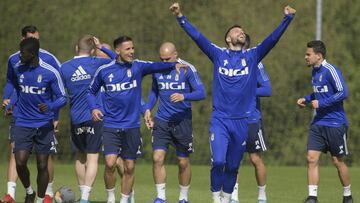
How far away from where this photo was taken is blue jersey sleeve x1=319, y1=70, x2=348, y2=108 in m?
14.7

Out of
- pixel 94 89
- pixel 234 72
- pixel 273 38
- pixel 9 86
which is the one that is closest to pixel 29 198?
pixel 9 86

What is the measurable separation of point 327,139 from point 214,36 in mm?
8655

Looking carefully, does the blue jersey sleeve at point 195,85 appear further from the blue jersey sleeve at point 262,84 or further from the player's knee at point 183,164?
the player's knee at point 183,164

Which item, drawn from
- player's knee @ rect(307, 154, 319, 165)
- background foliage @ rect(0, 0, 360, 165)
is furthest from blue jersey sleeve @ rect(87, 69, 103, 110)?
background foliage @ rect(0, 0, 360, 165)

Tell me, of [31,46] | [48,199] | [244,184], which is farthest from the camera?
[244,184]

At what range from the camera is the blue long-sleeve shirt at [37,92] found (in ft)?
44.9

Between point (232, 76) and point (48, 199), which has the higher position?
point (232, 76)

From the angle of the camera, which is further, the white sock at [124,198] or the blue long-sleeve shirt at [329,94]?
the blue long-sleeve shirt at [329,94]

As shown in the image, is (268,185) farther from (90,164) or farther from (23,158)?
(23,158)

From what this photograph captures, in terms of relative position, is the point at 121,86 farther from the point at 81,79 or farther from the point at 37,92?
the point at 81,79

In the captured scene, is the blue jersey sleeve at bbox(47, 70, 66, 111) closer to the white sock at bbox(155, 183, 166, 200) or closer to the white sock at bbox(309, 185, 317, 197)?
the white sock at bbox(155, 183, 166, 200)

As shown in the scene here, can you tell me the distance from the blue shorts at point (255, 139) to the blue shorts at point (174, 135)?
0.89m

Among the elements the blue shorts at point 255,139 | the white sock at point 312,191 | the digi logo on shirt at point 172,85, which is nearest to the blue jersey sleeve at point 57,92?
the digi logo on shirt at point 172,85

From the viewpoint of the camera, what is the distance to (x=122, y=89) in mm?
13711
